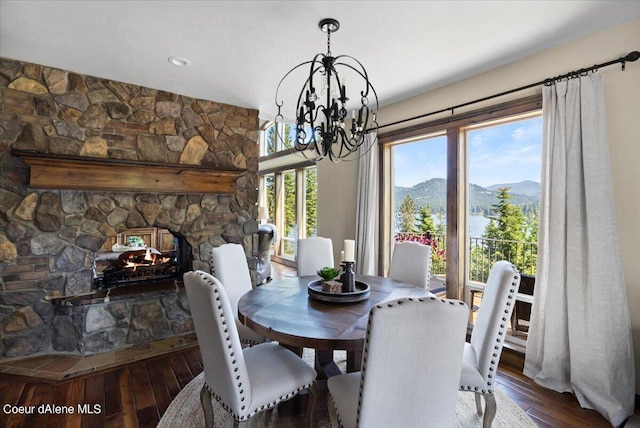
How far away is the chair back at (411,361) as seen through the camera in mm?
1161

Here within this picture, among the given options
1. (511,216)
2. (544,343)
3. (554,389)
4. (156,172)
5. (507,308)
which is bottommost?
(554,389)

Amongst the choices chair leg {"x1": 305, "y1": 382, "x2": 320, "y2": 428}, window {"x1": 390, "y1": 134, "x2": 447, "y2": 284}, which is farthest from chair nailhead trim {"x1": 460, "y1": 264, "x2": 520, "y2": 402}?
window {"x1": 390, "y1": 134, "x2": 447, "y2": 284}

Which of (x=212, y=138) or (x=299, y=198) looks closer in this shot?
(x=212, y=138)

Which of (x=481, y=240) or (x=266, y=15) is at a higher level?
(x=266, y=15)

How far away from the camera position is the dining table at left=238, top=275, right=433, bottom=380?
1.53 meters

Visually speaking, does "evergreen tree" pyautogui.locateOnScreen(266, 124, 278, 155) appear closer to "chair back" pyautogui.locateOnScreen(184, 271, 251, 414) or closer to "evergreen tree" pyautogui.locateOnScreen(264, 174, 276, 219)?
"evergreen tree" pyautogui.locateOnScreen(264, 174, 276, 219)

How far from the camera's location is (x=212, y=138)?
3.71m

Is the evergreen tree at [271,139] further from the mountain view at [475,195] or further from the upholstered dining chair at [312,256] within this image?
the upholstered dining chair at [312,256]

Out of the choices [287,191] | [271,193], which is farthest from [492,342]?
[271,193]

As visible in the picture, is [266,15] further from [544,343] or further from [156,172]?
[544,343]

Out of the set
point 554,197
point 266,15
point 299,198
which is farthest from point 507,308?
point 299,198

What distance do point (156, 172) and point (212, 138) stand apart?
0.79 m

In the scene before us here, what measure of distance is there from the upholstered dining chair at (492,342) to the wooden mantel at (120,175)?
2846 mm

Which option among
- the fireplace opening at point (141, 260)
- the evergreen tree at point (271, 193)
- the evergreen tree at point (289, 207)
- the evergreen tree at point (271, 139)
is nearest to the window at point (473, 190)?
the fireplace opening at point (141, 260)
